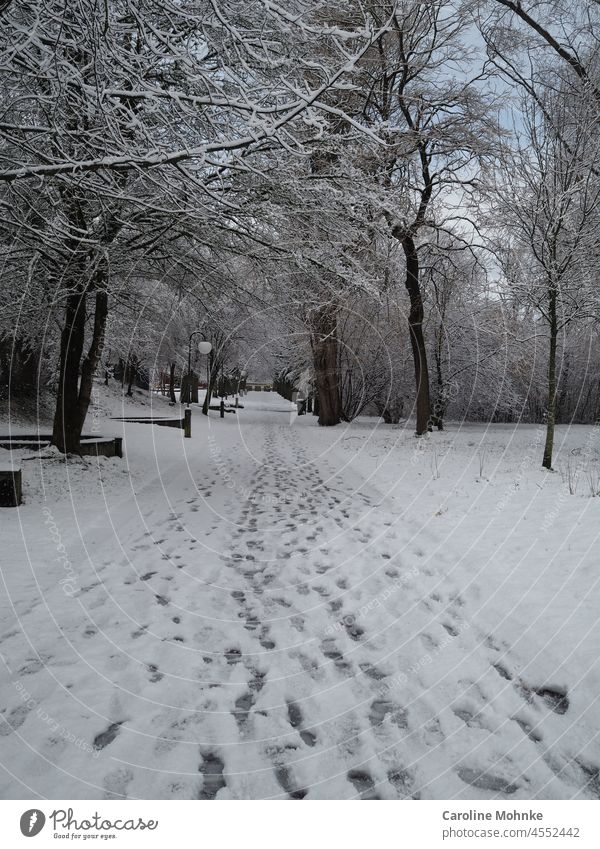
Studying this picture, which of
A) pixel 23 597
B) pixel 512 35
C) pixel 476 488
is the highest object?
pixel 512 35

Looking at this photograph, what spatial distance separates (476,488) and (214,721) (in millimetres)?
6706

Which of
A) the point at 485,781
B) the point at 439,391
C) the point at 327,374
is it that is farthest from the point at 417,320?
the point at 485,781

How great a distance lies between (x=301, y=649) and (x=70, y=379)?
7809mm

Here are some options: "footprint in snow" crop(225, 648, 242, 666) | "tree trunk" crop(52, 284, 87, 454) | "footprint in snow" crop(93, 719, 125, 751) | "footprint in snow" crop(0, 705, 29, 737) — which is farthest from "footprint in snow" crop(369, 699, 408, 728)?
"tree trunk" crop(52, 284, 87, 454)

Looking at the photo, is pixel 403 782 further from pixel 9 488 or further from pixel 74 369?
pixel 74 369

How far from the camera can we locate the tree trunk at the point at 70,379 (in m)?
8.66

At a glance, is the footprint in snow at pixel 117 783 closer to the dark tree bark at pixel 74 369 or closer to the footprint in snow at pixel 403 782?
the footprint in snow at pixel 403 782

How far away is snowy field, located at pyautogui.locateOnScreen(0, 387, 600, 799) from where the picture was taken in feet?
7.20

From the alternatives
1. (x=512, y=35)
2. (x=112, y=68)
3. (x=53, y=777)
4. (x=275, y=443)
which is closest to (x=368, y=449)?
(x=275, y=443)

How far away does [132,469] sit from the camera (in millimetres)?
9742

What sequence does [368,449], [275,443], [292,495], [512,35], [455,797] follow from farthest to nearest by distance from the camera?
[275,443] < [368,449] < [512,35] < [292,495] < [455,797]

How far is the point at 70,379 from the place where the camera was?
9.00 meters
